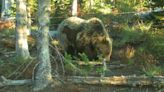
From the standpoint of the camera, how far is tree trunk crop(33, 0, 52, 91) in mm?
8961

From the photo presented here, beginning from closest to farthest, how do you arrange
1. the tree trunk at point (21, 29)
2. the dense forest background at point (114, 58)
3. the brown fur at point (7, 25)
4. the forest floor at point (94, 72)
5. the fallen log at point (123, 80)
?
the fallen log at point (123, 80) → the forest floor at point (94, 72) → the dense forest background at point (114, 58) → the tree trunk at point (21, 29) → the brown fur at point (7, 25)

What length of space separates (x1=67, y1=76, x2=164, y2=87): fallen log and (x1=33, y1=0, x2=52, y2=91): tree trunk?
0.53 metres

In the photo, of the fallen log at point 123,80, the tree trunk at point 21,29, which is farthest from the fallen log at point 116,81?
the tree trunk at point 21,29

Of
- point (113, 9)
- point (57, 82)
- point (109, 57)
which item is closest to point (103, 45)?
point (109, 57)

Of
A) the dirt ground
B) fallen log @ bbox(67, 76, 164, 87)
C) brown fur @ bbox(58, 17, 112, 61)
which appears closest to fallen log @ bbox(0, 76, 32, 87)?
the dirt ground

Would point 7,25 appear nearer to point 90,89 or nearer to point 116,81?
point 90,89

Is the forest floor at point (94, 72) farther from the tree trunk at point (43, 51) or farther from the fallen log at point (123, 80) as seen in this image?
the tree trunk at point (43, 51)

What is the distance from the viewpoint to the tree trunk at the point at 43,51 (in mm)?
8961

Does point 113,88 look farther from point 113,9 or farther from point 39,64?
point 113,9

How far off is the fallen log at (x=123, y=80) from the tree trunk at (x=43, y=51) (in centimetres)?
53

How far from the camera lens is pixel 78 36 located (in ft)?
39.8

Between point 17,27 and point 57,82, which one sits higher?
point 17,27

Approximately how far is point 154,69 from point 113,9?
15553 millimetres

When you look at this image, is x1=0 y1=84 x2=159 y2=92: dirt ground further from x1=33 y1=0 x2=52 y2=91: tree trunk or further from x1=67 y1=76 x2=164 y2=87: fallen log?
x1=33 y1=0 x2=52 y2=91: tree trunk
